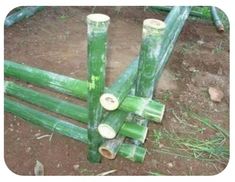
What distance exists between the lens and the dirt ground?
281cm

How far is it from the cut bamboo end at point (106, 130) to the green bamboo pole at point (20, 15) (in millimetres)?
3092

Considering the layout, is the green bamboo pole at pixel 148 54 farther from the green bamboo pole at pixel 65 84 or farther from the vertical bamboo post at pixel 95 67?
the vertical bamboo post at pixel 95 67

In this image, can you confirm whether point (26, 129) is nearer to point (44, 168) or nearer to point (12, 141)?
point (12, 141)

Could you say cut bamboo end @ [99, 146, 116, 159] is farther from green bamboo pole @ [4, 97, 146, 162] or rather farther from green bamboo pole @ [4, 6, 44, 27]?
green bamboo pole @ [4, 6, 44, 27]

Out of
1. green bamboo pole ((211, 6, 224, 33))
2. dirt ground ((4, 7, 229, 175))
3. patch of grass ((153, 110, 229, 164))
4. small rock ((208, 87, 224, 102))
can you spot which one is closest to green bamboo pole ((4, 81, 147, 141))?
dirt ground ((4, 7, 229, 175))

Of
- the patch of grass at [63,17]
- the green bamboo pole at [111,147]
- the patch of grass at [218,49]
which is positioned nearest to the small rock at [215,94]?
the patch of grass at [218,49]

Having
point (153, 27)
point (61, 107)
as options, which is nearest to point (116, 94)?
point (153, 27)

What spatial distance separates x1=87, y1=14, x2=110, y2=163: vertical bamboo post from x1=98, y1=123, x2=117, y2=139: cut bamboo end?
0.13 m

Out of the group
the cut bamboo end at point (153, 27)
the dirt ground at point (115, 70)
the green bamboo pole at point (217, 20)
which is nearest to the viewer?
the cut bamboo end at point (153, 27)

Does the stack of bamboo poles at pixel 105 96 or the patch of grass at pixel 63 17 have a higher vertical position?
the stack of bamboo poles at pixel 105 96

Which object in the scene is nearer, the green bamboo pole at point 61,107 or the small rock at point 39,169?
the green bamboo pole at point 61,107

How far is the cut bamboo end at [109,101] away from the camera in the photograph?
6.90 ft

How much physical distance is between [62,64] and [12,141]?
1386mm

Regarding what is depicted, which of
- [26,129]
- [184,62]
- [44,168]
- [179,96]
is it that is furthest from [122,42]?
[44,168]
